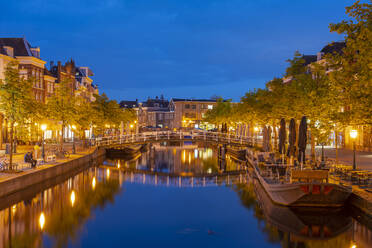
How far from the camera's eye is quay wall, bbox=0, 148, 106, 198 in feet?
72.3

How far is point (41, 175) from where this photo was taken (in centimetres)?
2720

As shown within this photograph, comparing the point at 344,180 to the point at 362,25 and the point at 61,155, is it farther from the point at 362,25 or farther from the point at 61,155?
the point at 61,155

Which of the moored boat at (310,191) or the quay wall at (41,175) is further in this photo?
the quay wall at (41,175)

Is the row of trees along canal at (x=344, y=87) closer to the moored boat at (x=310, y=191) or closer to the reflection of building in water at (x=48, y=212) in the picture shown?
the moored boat at (x=310, y=191)

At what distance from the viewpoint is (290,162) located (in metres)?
29.2

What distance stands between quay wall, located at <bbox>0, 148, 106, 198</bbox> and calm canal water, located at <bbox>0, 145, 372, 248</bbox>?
581 mm

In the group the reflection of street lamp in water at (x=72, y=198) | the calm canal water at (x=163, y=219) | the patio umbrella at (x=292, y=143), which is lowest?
the calm canal water at (x=163, y=219)

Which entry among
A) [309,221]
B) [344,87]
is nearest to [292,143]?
[344,87]

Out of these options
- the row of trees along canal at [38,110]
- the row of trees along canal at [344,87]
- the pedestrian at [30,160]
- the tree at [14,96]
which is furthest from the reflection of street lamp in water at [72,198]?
the row of trees along canal at [344,87]

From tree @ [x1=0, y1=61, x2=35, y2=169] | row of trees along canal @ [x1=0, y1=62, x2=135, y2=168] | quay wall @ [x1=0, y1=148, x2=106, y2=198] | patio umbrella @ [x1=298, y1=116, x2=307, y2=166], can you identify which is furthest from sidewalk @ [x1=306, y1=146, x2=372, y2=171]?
tree @ [x1=0, y1=61, x2=35, y2=169]

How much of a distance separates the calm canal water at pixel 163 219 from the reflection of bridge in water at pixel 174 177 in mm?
2632

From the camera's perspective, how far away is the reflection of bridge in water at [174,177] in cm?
3503

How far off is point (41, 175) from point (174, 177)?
589 inches

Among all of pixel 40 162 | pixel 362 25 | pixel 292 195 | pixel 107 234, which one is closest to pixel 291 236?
pixel 292 195
